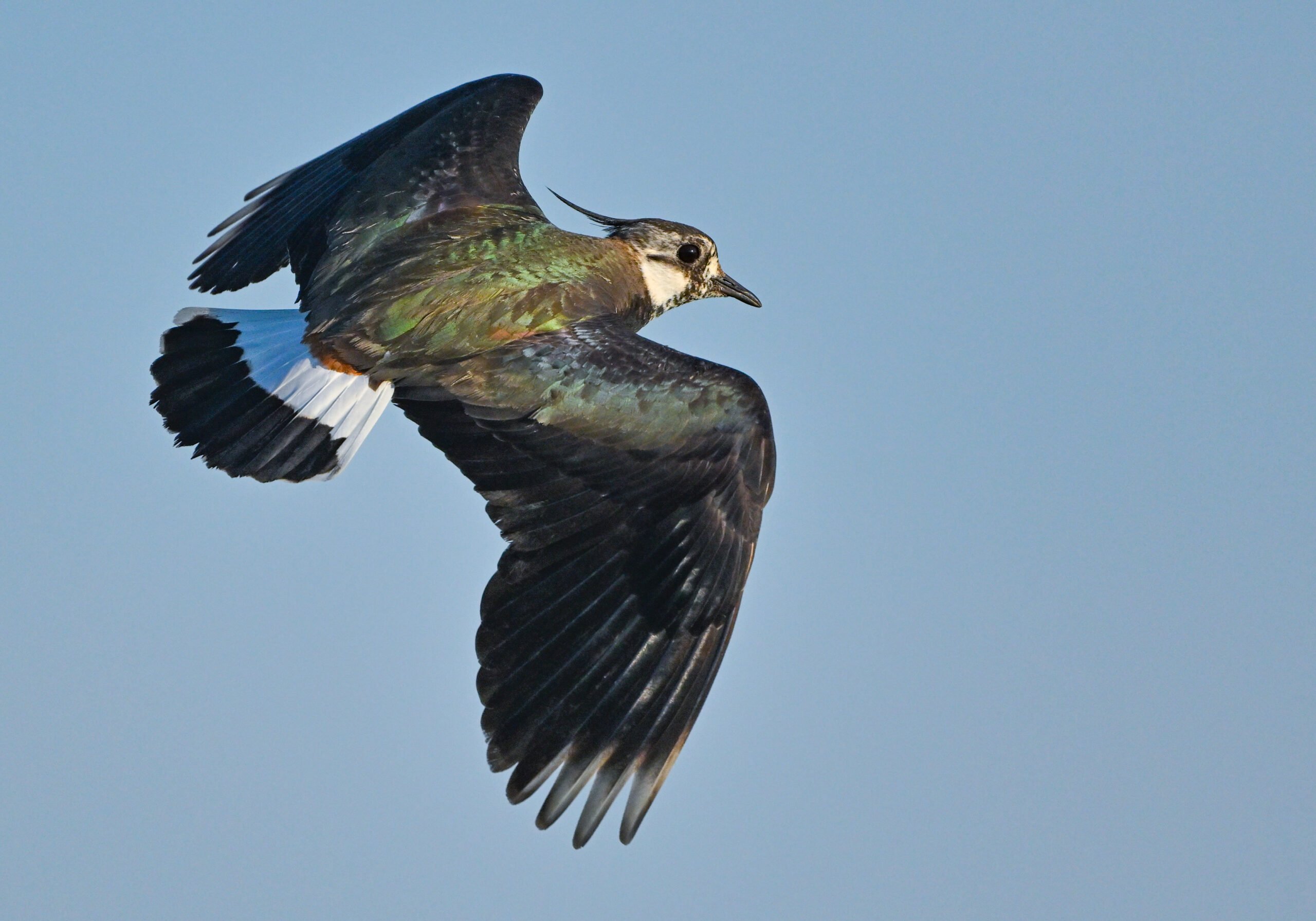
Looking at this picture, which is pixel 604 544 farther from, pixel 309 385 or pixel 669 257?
pixel 669 257

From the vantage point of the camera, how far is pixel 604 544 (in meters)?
6.62

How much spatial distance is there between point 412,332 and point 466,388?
47 cm

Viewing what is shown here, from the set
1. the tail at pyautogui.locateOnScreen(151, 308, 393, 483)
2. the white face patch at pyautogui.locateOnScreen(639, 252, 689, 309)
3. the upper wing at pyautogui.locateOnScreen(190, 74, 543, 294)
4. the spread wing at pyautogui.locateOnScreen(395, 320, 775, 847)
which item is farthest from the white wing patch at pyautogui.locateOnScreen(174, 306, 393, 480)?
the white face patch at pyautogui.locateOnScreen(639, 252, 689, 309)

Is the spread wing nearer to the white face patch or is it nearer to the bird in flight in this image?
the bird in flight

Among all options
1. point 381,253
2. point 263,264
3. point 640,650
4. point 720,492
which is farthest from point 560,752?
point 263,264

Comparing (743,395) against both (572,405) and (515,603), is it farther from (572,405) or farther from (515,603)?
(515,603)

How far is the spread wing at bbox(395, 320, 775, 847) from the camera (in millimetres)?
6355

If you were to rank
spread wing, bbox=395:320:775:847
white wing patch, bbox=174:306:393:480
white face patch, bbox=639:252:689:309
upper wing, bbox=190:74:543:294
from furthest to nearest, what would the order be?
white face patch, bbox=639:252:689:309, upper wing, bbox=190:74:543:294, white wing patch, bbox=174:306:393:480, spread wing, bbox=395:320:775:847

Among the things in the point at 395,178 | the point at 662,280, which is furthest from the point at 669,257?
the point at 395,178

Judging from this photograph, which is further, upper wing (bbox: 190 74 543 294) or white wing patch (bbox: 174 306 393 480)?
upper wing (bbox: 190 74 543 294)

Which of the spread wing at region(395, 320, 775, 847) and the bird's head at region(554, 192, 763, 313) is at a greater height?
the bird's head at region(554, 192, 763, 313)

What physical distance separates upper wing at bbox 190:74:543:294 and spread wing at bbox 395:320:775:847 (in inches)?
62.6

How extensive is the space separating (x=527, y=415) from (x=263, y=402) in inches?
49.6

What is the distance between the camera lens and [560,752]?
632 centimetres
